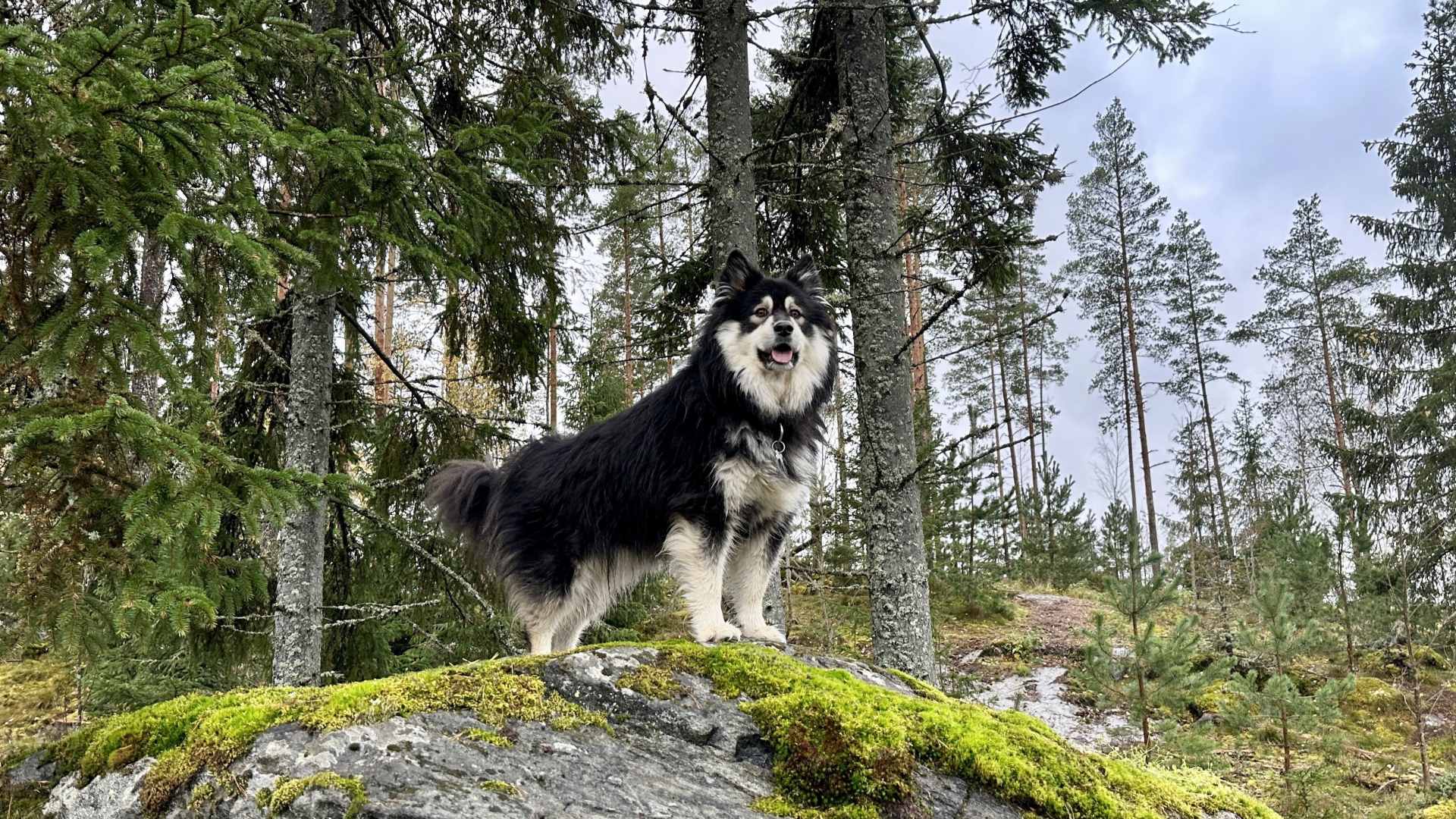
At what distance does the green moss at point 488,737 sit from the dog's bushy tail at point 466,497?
8.80 feet

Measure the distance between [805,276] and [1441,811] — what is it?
26.3 feet

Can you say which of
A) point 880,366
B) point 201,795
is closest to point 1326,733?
point 880,366

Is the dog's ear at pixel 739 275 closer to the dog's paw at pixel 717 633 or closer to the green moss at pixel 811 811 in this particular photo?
the dog's paw at pixel 717 633

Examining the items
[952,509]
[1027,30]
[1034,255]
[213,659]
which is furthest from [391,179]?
[1034,255]

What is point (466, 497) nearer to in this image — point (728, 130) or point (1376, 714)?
point (728, 130)

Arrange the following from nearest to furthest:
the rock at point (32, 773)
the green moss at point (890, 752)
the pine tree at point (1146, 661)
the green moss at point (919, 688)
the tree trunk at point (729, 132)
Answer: the green moss at point (890, 752)
the rock at point (32, 773)
the green moss at point (919, 688)
the tree trunk at point (729, 132)
the pine tree at point (1146, 661)

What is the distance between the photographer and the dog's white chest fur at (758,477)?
4105mm

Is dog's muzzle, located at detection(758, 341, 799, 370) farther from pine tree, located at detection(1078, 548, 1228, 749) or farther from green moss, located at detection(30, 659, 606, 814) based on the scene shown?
pine tree, located at detection(1078, 548, 1228, 749)

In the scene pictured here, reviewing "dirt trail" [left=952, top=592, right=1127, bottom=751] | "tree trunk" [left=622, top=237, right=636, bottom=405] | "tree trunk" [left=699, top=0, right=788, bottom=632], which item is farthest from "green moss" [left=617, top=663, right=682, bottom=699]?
"tree trunk" [left=622, top=237, right=636, bottom=405]

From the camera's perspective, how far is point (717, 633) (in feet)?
13.3

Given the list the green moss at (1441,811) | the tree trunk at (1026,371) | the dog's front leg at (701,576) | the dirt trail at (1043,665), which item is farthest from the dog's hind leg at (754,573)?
the tree trunk at (1026,371)

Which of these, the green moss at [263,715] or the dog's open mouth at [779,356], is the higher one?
the dog's open mouth at [779,356]

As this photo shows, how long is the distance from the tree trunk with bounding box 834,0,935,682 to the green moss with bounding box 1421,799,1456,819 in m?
5.11

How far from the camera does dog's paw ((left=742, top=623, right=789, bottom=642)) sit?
4332 mm
